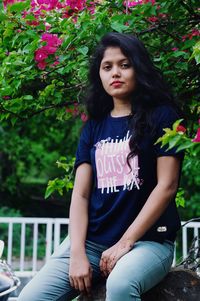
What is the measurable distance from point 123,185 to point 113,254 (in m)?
0.31

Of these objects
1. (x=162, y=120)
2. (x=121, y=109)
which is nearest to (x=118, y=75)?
(x=121, y=109)

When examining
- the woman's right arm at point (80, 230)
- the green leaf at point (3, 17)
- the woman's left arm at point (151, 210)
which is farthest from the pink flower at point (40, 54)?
the woman's left arm at point (151, 210)

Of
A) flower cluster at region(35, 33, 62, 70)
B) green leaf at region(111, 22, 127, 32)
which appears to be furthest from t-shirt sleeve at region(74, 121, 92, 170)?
flower cluster at region(35, 33, 62, 70)

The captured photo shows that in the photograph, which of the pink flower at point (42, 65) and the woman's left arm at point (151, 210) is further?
the pink flower at point (42, 65)

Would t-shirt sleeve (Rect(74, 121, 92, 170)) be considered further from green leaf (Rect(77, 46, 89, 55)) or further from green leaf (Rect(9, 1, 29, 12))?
green leaf (Rect(9, 1, 29, 12))

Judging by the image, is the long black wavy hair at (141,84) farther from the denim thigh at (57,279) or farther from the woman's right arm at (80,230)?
the denim thigh at (57,279)

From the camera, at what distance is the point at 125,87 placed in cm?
297

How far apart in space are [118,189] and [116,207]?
3.2 inches

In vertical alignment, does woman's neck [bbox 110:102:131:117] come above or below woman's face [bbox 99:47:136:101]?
below

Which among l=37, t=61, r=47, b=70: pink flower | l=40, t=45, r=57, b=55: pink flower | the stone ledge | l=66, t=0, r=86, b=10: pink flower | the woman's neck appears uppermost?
l=66, t=0, r=86, b=10: pink flower

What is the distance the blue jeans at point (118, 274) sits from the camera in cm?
254

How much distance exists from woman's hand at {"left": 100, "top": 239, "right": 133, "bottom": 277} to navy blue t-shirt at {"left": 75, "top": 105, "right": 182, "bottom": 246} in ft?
0.32

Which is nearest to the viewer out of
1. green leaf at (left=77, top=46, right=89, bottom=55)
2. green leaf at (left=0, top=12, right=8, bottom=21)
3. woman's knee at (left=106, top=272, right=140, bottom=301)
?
woman's knee at (left=106, top=272, right=140, bottom=301)

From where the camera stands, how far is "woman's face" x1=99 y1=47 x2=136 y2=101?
2959 mm
